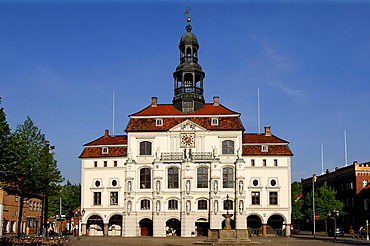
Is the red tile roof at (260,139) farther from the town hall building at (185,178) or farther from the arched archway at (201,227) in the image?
the arched archway at (201,227)

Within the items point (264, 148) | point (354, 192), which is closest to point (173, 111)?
point (264, 148)

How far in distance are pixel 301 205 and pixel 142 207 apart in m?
41.7

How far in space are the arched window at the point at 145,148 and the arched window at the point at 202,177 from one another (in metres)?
7.96

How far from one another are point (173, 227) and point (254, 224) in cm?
1187

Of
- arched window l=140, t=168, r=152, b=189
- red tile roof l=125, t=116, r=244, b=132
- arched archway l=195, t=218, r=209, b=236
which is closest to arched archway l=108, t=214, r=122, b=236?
arched window l=140, t=168, r=152, b=189

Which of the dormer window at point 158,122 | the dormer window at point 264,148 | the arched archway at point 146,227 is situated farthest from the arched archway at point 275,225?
the dormer window at point 158,122

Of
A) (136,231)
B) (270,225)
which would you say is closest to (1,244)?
(136,231)

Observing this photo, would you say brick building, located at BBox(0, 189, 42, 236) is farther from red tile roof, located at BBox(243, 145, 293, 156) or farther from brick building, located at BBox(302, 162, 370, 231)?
brick building, located at BBox(302, 162, 370, 231)

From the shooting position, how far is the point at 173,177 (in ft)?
240

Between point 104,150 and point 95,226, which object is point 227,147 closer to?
point 104,150

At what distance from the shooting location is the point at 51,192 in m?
60.4

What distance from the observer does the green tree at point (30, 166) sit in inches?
2140


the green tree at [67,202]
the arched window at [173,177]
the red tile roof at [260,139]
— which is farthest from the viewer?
the green tree at [67,202]

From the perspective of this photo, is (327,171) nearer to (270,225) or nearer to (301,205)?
(301,205)
